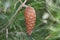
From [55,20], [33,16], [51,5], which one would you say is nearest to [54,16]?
[55,20]

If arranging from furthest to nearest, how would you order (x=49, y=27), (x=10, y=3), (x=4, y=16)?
1. (x=49, y=27)
2. (x=4, y=16)
3. (x=10, y=3)

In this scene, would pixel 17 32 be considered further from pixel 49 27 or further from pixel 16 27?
pixel 49 27

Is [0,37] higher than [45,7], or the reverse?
[45,7]

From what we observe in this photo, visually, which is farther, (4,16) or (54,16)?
(54,16)

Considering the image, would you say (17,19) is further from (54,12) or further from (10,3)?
(10,3)

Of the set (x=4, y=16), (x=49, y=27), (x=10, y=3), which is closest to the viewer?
(x=10, y=3)

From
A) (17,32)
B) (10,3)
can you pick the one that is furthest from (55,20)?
(10,3)
